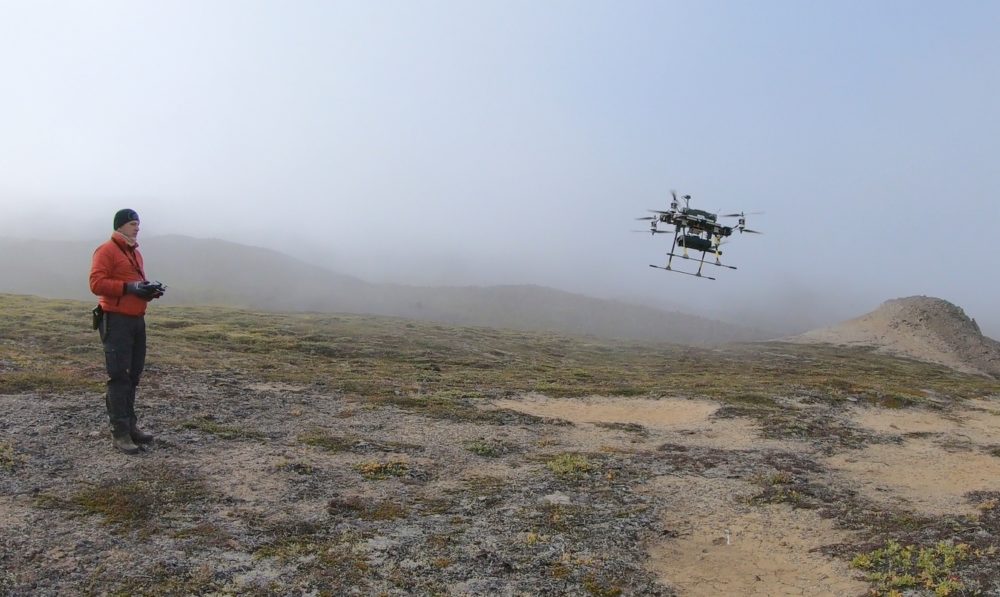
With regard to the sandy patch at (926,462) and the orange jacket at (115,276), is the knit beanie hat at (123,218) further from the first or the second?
the sandy patch at (926,462)

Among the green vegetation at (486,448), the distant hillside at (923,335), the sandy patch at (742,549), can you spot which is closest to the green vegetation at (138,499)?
the green vegetation at (486,448)

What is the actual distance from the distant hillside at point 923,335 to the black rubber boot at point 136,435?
89010 mm

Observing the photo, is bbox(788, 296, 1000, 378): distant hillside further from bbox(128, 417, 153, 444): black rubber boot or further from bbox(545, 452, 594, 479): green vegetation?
bbox(128, 417, 153, 444): black rubber boot

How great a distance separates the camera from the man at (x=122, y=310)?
11.1m

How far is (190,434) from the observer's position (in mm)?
13930

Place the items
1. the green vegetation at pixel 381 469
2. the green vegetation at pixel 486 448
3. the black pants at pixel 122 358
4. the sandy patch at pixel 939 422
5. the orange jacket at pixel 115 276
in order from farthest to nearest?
1. the sandy patch at pixel 939 422
2. the green vegetation at pixel 486 448
3. the green vegetation at pixel 381 469
4. the black pants at pixel 122 358
5. the orange jacket at pixel 115 276

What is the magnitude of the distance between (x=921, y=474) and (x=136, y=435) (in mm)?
19300

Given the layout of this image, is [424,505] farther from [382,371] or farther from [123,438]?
[382,371]

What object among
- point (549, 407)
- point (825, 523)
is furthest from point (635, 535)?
point (549, 407)

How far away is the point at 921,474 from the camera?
637 inches

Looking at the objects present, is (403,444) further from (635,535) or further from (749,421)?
(749,421)

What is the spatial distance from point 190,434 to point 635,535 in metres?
10.2

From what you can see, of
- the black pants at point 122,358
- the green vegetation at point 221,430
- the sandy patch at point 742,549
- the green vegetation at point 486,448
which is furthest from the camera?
the green vegetation at point 486,448

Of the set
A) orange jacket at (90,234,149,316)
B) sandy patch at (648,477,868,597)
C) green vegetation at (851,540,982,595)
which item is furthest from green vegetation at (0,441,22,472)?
green vegetation at (851,540,982,595)
